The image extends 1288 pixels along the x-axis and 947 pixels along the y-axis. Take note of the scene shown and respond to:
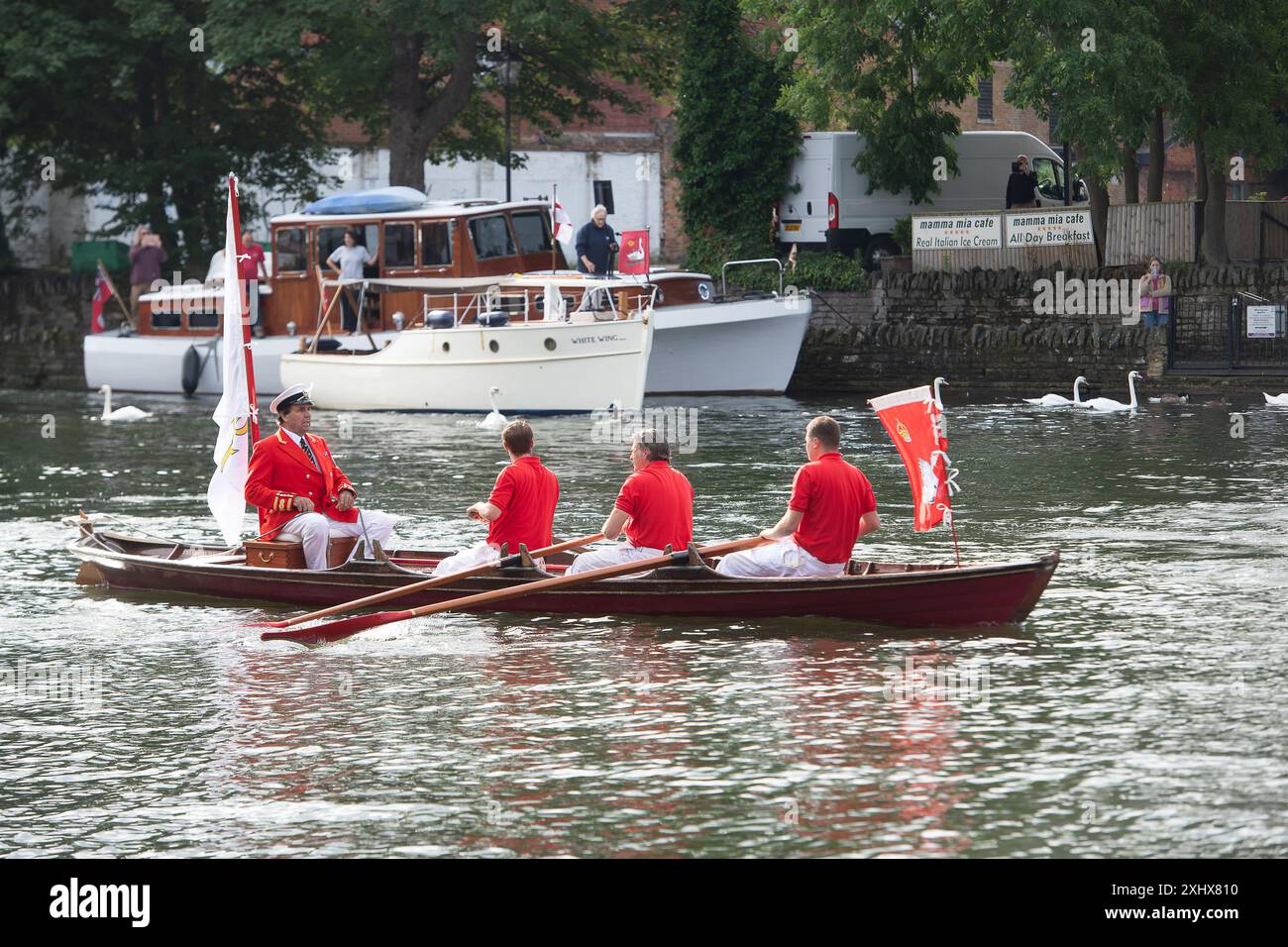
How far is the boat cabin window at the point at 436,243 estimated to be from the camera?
3362 cm

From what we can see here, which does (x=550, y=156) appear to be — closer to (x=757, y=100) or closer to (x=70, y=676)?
(x=757, y=100)

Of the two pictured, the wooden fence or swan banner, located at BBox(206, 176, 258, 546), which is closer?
swan banner, located at BBox(206, 176, 258, 546)

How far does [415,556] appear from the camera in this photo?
15102mm

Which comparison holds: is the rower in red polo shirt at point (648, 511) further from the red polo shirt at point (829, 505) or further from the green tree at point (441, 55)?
the green tree at point (441, 55)

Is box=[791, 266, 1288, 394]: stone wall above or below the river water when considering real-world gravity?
above

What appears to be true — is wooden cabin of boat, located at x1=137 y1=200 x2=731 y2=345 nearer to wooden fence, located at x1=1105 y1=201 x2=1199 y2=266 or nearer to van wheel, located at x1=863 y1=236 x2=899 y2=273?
van wheel, located at x1=863 y1=236 x2=899 y2=273

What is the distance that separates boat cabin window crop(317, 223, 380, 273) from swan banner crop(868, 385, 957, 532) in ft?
73.3

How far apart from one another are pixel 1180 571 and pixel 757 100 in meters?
23.8

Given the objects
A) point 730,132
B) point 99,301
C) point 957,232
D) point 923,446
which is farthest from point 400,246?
point 923,446

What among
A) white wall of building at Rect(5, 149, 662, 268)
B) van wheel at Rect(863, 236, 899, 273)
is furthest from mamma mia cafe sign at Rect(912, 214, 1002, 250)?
white wall of building at Rect(5, 149, 662, 268)

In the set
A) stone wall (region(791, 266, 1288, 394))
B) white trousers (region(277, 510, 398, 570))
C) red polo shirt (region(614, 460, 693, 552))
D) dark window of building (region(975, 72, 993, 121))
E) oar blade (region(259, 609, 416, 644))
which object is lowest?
oar blade (region(259, 609, 416, 644))

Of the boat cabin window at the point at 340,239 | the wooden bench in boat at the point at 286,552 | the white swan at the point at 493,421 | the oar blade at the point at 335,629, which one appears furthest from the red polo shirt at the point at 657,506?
the boat cabin window at the point at 340,239

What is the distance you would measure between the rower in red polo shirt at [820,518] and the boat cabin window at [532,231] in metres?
21.2

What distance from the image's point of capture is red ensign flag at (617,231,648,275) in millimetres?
32906
